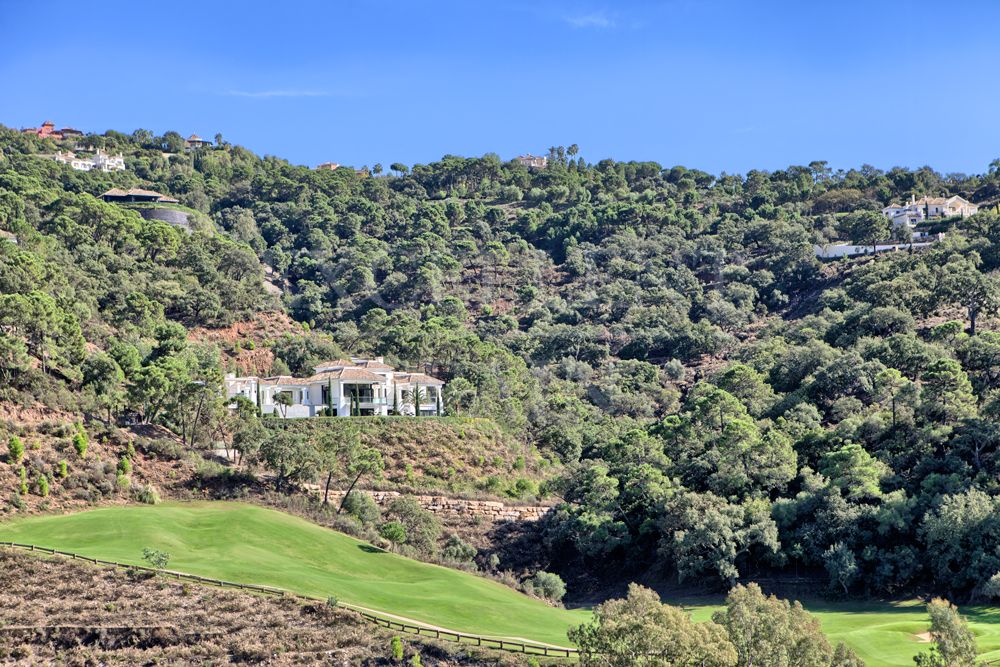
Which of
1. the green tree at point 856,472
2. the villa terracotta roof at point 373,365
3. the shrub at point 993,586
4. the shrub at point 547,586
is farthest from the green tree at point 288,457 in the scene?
the shrub at point 993,586

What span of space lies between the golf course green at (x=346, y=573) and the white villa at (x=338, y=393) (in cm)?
1860

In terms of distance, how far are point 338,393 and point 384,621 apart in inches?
1489

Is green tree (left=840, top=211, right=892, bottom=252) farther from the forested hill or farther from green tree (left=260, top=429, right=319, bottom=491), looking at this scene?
green tree (left=260, top=429, right=319, bottom=491)

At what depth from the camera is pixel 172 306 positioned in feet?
295

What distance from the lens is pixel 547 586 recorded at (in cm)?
5741

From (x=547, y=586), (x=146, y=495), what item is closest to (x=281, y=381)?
(x=146, y=495)

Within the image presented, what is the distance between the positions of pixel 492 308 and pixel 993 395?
65.1 m

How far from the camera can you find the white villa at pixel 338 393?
7600 cm

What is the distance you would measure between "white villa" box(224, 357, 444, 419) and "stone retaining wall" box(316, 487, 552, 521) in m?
12.1

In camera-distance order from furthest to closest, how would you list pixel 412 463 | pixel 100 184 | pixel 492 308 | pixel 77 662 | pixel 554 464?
pixel 100 184 < pixel 492 308 < pixel 554 464 < pixel 412 463 < pixel 77 662

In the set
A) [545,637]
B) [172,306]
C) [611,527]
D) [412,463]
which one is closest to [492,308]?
[172,306]

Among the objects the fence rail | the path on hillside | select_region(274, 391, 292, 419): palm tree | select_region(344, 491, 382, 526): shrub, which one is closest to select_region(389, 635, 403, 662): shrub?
the fence rail

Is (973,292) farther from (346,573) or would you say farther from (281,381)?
(346,573)

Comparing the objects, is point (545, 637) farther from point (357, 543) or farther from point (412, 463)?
point (412, 463)
